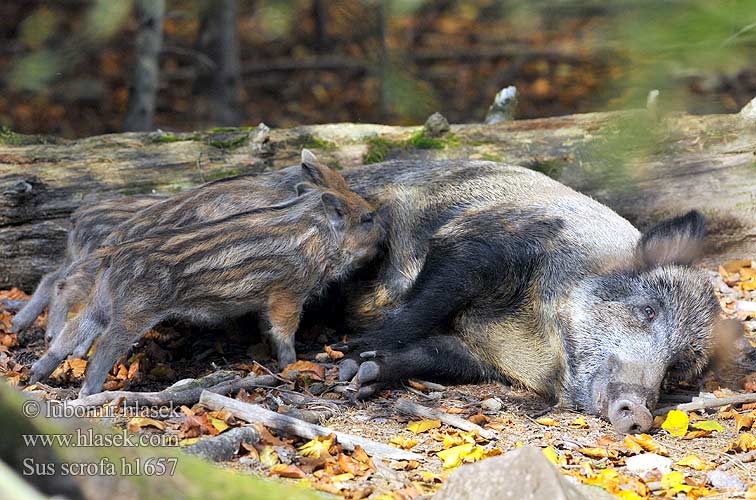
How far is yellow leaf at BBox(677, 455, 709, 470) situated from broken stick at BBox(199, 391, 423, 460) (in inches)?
41.8

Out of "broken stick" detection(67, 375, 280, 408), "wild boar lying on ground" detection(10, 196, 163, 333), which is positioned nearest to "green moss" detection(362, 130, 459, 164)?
"wild boar lying on ground" detection(10, 196, 163, 333)

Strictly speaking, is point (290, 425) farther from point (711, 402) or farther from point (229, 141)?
point (229, 141)

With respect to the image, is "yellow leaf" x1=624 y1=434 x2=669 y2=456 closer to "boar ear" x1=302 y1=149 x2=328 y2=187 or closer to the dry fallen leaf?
the dry fallen leaf

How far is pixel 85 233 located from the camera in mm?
4879

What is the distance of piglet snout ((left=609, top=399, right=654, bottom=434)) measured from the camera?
374 centimetres

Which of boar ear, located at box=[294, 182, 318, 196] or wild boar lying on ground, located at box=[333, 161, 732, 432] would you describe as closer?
wild boar lying on ground, located at box=[333, 161, 732, 432]

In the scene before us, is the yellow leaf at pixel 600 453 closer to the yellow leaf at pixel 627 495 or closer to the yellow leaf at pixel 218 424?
the yellow leaf at pixel 627 495

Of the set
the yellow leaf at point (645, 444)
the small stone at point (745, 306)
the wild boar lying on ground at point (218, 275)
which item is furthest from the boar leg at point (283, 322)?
the small stone at point (745, 306)

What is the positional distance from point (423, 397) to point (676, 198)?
2.52 meters

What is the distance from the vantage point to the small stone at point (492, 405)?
166 inches

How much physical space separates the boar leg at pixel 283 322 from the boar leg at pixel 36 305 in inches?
53.9

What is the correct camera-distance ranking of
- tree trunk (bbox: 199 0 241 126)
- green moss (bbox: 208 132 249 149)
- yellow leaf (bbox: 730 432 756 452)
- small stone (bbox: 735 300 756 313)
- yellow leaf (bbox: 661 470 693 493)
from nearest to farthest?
yellow leaf (bbox: 661 470 693 493) < yellow leaf (bbox: 730 432 756 452) < small stone (bbox: 735 300 756 313) < green moss (bbox: 208 132 249 149) < tree trunk (bbox: 199 0 241 126)

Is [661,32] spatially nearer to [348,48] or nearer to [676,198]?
[676,198]

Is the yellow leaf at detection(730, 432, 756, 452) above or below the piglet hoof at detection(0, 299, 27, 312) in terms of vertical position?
above
